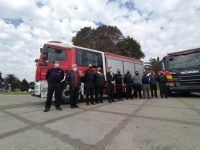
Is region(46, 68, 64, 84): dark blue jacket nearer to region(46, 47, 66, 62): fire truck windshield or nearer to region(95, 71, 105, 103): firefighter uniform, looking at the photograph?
region(46, 47, 66, 62): fire truck windshield

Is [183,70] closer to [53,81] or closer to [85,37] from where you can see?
[53,81]

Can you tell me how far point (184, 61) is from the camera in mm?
13219

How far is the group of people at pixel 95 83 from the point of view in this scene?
8.21m

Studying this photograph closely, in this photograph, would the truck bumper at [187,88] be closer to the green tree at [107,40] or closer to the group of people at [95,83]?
the group of people at [95,83]

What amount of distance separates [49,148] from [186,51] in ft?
38.5

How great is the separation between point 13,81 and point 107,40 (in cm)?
9175

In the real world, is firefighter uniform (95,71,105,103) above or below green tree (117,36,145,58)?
below

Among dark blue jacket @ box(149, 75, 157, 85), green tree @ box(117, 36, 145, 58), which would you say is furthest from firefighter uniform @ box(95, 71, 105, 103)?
green tree @ box(117, 36, 145, 58)

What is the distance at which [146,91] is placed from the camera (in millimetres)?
13945

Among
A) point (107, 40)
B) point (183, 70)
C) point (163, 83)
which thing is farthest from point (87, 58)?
point (107, 40)

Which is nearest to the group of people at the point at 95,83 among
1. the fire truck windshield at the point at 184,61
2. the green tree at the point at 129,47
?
the fire truck windshield at the point at 184,61

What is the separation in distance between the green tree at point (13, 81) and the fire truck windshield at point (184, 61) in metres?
108

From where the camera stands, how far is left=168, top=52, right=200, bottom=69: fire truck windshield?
12834mm

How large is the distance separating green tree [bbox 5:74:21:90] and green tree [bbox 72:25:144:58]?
3281 inches
